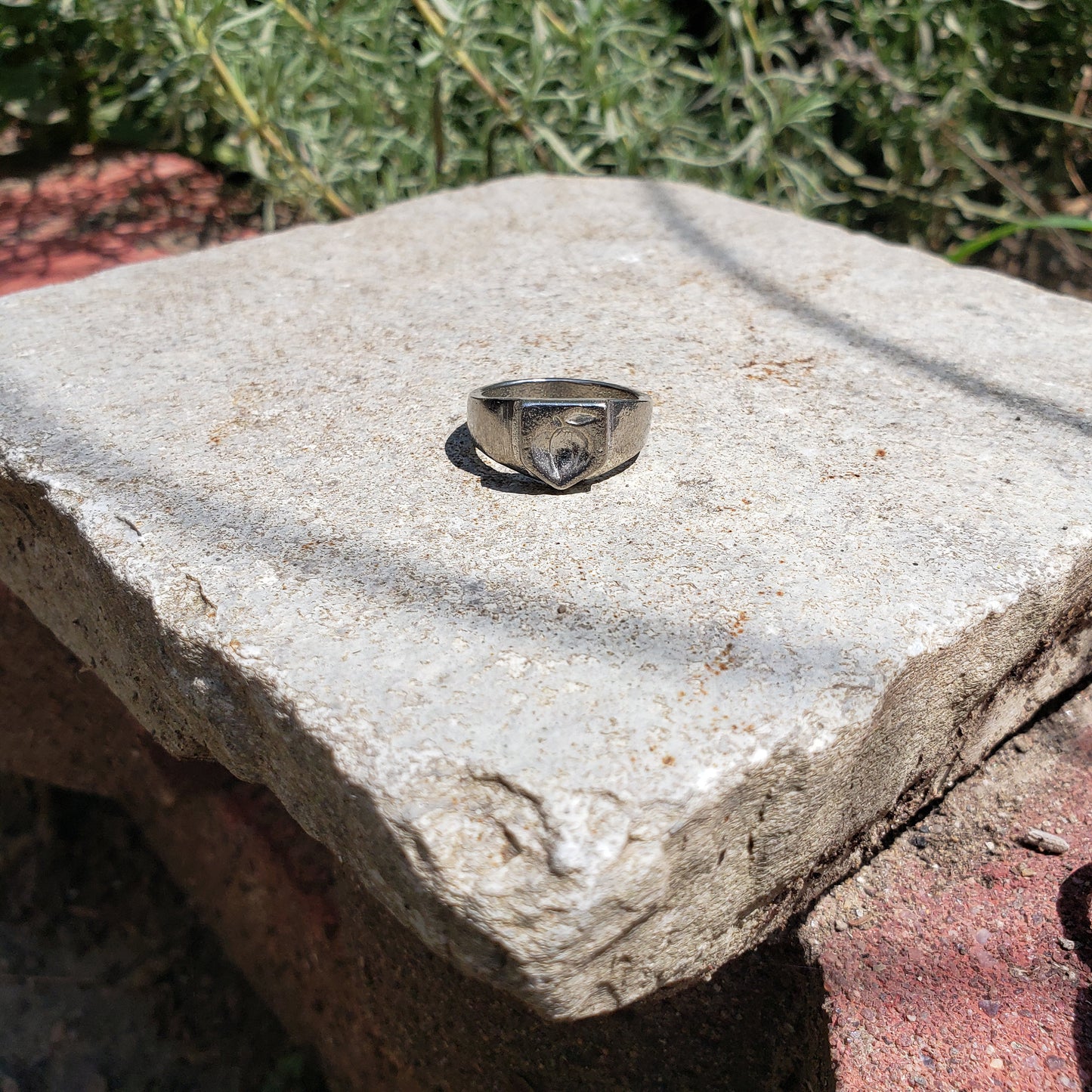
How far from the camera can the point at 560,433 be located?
1350 mm

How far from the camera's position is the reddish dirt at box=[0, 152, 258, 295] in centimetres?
270

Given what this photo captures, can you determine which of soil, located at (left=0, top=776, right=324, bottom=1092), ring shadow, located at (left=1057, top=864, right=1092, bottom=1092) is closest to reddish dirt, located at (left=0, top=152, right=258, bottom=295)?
soil, located at (left=0, top=776, right=324, bottom=1092)

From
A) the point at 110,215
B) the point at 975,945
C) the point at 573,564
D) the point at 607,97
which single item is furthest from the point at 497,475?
the point at 110,215

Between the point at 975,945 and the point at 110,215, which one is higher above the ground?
the point at 110,215

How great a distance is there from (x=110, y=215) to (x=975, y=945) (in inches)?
110

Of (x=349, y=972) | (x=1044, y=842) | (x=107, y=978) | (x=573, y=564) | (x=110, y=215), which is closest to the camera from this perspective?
(x=573, y=564)

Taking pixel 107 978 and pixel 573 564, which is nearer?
pixel 573 564

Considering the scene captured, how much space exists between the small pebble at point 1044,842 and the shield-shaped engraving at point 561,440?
2.59ft

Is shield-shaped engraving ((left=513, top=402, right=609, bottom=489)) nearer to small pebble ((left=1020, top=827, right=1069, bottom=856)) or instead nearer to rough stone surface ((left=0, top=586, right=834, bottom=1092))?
rough stone surface ((left=0, top=586, right=834, bottom=1092))

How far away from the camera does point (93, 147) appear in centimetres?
315

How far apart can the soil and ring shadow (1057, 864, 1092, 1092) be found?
1.35 meters

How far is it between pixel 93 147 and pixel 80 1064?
2.56m

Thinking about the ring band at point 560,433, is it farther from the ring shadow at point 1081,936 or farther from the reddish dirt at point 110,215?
the reddish dirt at point 110,215

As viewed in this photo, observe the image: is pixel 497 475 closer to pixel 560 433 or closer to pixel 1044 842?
pixel 560 433
